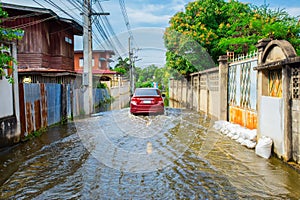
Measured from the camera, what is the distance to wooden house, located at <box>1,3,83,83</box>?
16141 mm

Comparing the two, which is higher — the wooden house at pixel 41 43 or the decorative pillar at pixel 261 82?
the wooden house at pixel 41 43

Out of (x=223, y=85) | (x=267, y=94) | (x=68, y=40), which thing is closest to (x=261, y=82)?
(x=267, y=94)

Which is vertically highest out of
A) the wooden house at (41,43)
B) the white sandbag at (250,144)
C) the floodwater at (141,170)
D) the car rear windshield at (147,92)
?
the wooden house at (41,43)

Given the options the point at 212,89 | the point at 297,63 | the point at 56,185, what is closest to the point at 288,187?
the point at 297,63

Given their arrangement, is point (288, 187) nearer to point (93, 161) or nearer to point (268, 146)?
point (268, 146)

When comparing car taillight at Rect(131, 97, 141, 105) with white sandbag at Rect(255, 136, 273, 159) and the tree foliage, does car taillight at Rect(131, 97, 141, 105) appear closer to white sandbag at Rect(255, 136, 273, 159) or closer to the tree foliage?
the tree foliage

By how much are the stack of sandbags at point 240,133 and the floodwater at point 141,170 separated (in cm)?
20

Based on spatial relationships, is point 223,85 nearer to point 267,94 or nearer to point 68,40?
point 267,94

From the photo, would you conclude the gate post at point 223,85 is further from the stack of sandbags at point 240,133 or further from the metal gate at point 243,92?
the stack of sandbags at point 240,133

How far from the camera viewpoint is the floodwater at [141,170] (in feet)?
13.4

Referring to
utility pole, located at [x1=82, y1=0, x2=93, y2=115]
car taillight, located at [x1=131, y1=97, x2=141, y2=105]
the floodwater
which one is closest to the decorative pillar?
the floodwater

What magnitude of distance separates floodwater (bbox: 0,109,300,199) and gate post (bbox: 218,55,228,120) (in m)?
2.18

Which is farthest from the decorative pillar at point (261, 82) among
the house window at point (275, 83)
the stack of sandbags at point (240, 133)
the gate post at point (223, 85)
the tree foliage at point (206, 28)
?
the tree foliage at point (206, 28)

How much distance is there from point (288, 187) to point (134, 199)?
2.35 meters
